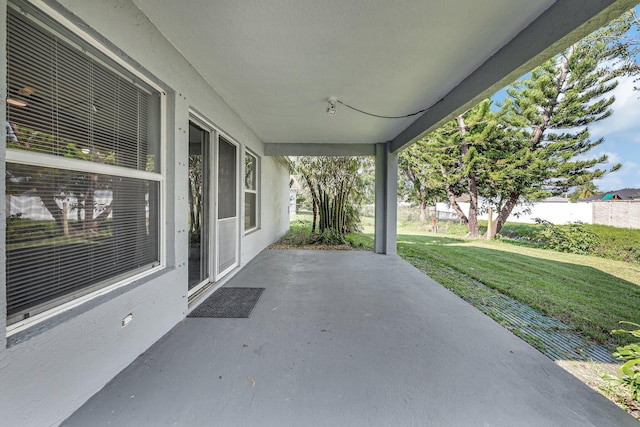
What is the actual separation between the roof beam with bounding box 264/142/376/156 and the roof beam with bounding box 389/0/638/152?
8.97 feet

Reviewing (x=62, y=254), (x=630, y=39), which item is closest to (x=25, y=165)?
(x=62, y=254)

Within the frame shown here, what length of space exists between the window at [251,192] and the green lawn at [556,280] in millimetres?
3485

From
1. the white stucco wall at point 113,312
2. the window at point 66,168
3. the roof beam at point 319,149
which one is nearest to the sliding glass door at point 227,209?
the white stucco wall at point 113,312

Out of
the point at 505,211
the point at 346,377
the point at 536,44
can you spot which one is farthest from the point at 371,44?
the point at 505,211

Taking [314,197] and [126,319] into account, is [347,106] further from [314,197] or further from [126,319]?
[314,197]

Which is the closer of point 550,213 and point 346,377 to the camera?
point 346,377

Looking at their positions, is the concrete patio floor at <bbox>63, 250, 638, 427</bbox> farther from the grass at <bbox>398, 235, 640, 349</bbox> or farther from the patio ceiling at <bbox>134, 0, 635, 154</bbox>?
the patio ceiling at <bbox>134, 0, 635, 154</bbox>

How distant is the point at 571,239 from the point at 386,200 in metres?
5.75

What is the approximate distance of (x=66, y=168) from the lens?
4.71 ft

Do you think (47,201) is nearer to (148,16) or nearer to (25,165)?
(25,165)

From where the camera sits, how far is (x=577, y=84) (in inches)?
298

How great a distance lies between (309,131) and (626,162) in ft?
32.7

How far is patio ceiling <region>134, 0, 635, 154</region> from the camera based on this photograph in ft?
5.81

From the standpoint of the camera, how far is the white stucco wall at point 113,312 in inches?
44.1
